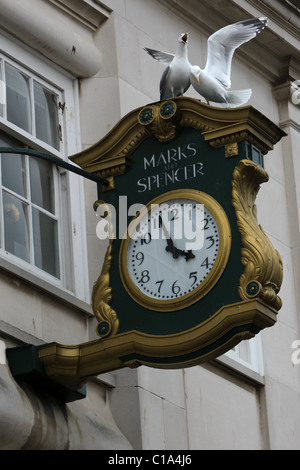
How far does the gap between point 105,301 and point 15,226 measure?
137 cm

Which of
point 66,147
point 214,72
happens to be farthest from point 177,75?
point 66,147

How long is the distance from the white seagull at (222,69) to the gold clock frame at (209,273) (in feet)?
3.62

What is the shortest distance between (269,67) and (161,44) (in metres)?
1.78

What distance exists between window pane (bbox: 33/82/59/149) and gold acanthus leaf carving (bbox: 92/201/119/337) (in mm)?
1664

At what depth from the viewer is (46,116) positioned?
12719 millimetres

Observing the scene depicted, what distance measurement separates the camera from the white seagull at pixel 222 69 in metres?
11.6

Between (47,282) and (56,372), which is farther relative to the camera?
(47,282)

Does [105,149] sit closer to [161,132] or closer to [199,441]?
[161,132]

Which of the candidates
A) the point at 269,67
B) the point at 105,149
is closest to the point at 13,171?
the point at 105,149

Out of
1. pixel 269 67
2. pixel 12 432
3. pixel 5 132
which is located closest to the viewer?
pixel 12 432

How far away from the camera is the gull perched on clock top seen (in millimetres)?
11617

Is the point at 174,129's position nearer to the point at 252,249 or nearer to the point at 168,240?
the point at 168,240

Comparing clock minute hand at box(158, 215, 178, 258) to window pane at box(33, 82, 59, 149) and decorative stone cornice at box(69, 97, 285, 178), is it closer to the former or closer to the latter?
decorative stone cornice at box(69, 97, 285, 178)

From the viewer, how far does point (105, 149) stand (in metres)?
11.3
